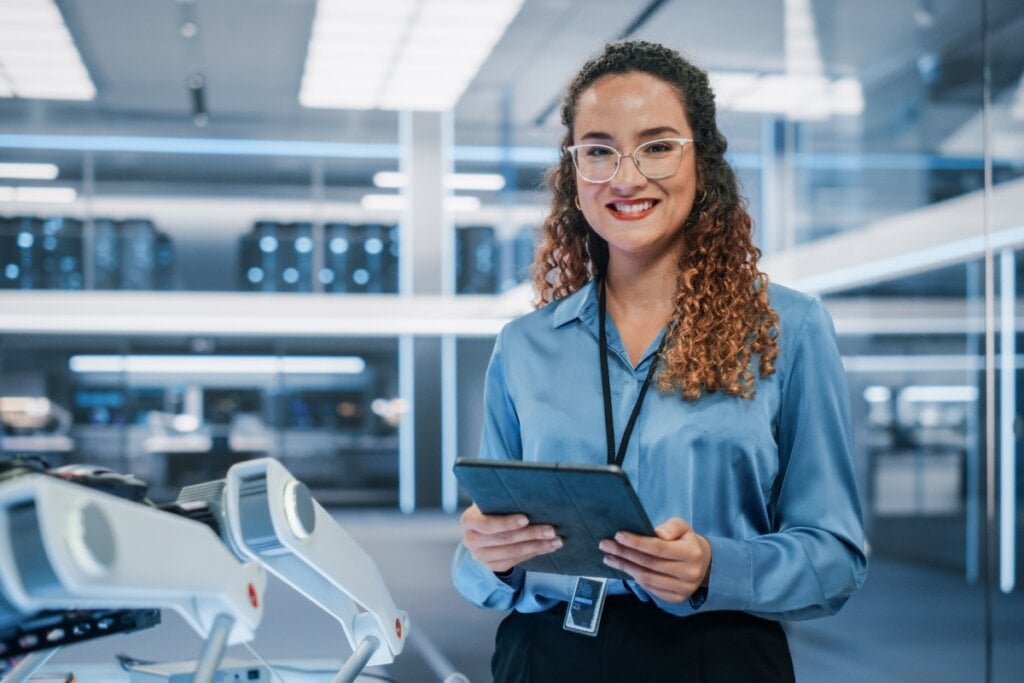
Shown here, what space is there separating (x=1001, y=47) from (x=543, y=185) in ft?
14.2

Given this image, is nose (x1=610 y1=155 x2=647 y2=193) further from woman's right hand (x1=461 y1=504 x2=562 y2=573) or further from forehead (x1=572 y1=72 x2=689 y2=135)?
woman's right hand (x1=461 y1=504 x2=562 y2=573)

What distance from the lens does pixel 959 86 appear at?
5898mm

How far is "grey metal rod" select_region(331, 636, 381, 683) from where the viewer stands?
133 cm

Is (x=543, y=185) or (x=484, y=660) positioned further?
(x=484, y=660)

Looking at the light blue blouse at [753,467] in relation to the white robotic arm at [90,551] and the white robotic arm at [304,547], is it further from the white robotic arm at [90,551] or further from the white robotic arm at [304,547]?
the white robotic arm at [90,551]

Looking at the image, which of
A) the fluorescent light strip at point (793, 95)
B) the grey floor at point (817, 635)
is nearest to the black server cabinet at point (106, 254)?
the grey floor at point (817, 635)

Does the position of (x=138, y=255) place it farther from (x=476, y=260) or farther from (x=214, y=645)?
(x=214, y=645)

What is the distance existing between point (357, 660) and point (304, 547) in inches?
9.6

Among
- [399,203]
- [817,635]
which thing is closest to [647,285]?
[817,635]

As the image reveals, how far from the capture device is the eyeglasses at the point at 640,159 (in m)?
1.33

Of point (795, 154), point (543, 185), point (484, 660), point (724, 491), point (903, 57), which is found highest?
point (903, 57)

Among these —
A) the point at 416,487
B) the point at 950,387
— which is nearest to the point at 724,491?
the point at 950,387

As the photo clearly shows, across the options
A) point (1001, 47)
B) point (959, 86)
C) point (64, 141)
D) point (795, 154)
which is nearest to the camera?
point (1001, 47)

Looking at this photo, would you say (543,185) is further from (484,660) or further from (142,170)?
(142,170)
